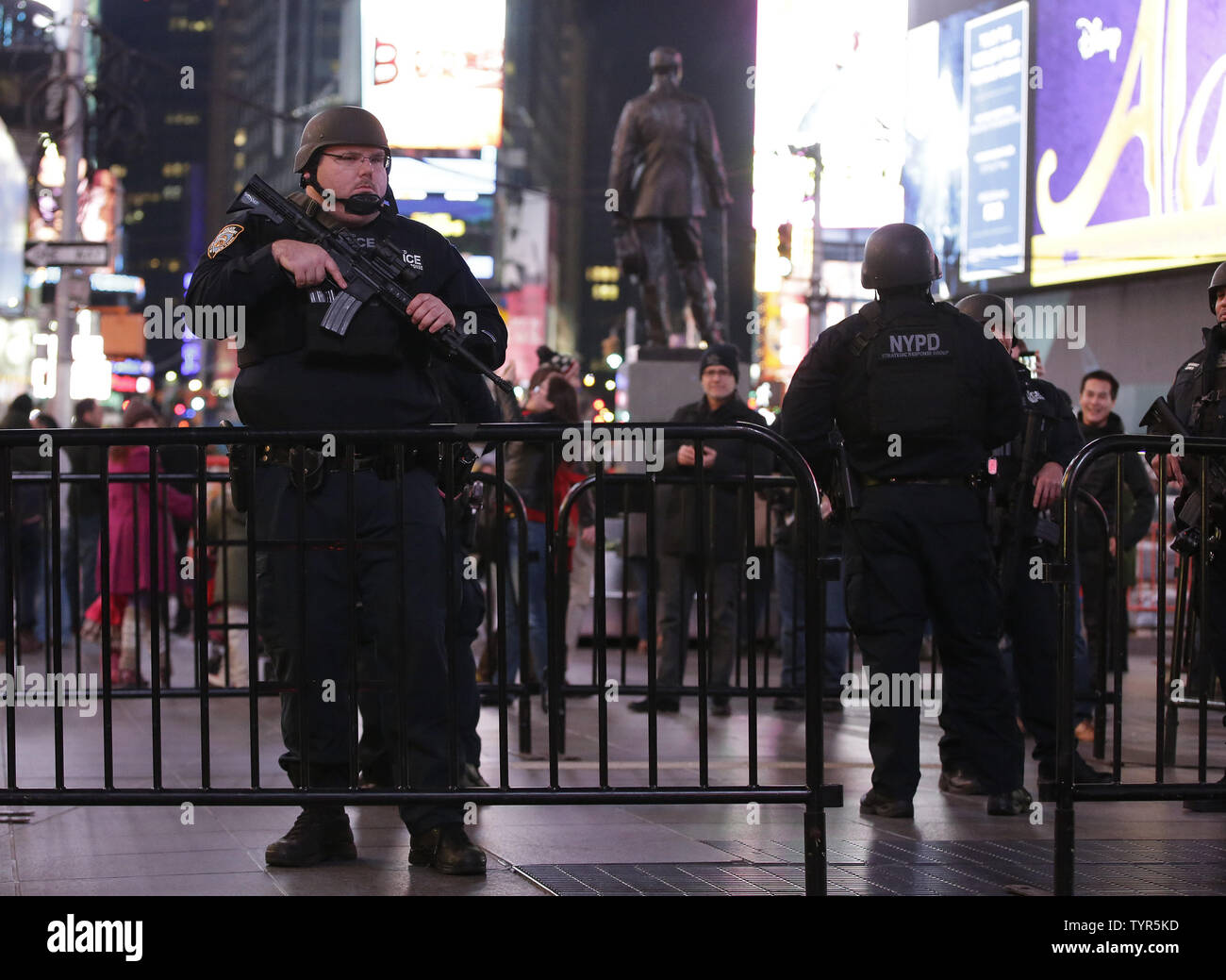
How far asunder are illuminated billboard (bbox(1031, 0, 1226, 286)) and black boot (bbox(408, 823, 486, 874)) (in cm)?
1160

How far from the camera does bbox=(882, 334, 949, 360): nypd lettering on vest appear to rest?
6.21 meters

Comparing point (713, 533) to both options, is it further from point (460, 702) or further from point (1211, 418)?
point (460, 702)

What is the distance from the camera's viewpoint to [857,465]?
6363 mm

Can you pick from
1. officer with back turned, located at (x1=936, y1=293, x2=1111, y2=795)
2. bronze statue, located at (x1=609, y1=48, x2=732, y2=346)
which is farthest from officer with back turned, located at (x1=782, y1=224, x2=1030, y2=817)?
bronze statue, located at (x1=609, y1=48, x2=732, y2=346)

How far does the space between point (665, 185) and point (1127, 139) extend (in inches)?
221

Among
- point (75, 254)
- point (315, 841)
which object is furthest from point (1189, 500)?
point (75, 254)

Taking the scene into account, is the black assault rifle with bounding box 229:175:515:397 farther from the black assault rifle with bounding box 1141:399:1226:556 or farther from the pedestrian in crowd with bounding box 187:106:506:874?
the black assault rifle with bounding box 1141:399:1226:556

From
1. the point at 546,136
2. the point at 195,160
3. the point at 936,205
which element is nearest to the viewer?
the point at 936,205

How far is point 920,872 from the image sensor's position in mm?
5105

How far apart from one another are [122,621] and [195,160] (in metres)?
163

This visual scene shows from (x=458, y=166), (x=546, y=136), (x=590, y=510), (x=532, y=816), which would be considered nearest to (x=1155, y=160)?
(x=590, y=510)
